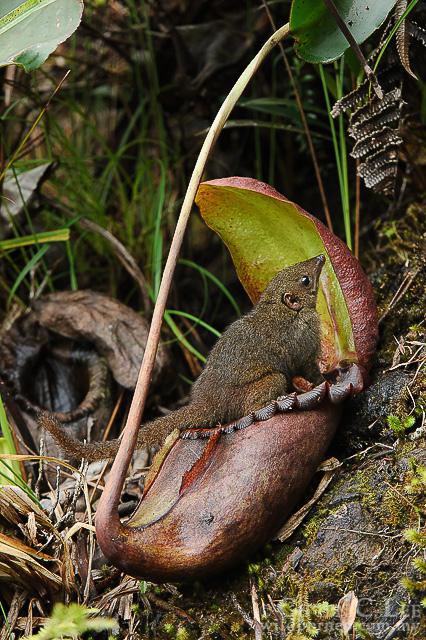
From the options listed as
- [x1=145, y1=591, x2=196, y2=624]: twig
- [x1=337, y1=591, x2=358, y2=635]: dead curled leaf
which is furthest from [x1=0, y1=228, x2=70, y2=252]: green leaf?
[x1=337, y1=591, x2=358, y2=635]: dead curled leaf

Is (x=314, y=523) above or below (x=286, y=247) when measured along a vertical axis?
below

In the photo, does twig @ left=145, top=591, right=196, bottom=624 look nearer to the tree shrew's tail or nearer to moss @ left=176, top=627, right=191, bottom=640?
moss @ left=176, top=627, right=191, bottom=640

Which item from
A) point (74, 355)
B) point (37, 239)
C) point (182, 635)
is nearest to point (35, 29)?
point (37, 239)

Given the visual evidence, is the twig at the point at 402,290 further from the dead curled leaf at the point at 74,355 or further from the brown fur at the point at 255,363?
the dead curled leaf at the point at 74,355

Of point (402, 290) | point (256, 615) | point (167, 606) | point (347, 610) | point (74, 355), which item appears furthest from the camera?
point (74, 355)

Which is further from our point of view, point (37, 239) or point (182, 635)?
point (37, 239)

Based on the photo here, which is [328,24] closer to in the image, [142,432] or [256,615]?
[142,432]
